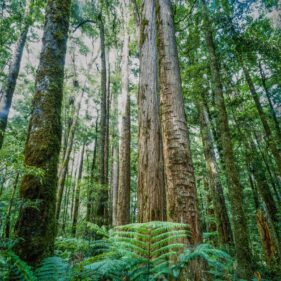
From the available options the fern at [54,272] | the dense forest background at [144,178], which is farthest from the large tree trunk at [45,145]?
the fern at [54,272]

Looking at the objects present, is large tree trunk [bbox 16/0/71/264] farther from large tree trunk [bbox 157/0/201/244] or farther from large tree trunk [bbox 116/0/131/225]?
large tree trunk [bbox 116/0/131/225]

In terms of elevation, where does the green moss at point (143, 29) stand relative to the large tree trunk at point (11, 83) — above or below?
below

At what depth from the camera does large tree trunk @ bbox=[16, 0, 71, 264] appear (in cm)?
289

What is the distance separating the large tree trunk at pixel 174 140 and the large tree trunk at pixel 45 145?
1.63 meters

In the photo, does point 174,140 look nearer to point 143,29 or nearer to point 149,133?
point 149,133

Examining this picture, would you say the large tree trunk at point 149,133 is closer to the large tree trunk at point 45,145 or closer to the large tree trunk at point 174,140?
the large tree trunk at point 174,140

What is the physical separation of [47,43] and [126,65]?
281 inches

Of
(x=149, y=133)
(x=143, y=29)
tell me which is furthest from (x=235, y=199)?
(x=143, y=29)

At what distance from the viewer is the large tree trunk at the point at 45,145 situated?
289cm

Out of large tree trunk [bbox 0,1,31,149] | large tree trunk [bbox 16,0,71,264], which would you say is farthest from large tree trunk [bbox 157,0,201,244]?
large tree trunk [bbox 0,1,31,149]

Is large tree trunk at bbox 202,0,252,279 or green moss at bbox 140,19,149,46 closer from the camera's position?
green moss at bbox 140,19,149,46

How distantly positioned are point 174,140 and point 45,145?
188 cm

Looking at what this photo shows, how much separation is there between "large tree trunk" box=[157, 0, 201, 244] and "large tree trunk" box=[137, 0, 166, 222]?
1.40 ft

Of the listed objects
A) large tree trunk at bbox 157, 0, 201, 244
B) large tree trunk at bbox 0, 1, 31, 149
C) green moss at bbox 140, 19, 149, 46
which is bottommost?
large tree trunk at bbox 157, 0, 201, 244
